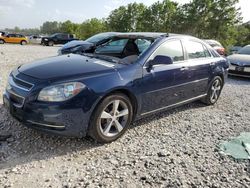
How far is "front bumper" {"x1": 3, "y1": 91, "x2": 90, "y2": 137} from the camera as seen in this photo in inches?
124

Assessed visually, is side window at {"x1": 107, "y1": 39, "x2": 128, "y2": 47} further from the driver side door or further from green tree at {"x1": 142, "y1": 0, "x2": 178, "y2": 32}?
green tree at {"x1": 142, "y1": 0, "x2": 178, "y2": 32}

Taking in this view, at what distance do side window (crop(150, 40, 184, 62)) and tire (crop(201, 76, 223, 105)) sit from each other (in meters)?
1.36

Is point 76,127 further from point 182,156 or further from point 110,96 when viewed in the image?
point 182,156

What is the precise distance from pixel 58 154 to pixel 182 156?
166cm

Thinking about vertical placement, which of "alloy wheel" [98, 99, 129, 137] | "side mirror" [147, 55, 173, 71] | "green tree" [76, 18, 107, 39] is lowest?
"alloy wheel" [98, 99, 129, 137]

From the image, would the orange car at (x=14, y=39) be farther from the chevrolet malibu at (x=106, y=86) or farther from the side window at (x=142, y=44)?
the side window at (x=142, y=44)

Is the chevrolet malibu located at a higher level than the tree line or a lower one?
lower

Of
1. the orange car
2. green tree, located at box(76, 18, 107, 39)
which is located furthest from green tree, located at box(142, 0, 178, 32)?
the orange car

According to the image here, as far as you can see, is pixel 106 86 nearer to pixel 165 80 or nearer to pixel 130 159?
pixel 130 159

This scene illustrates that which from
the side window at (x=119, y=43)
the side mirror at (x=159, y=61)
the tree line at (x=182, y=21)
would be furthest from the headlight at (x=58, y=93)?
the tree line at (x=182, y=21)

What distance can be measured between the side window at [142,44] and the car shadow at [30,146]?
178 cm

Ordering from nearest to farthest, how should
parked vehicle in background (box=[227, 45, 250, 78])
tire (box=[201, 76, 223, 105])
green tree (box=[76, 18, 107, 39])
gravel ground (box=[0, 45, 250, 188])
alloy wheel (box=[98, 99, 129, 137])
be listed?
1. gravel ground (box=[0, 45, 250, 188])
2. alloy wheel (box=[98, 99, 129, 137])
3. tire (box=[201, 76, 223, 105])
4. parked vehicle in background (box=[227, 45, 250, 78])
5. green tree (box=[76, 18, 107, 39])

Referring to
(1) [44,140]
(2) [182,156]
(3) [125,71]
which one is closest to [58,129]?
(1) [44,140]

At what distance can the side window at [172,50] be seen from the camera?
426 cm
